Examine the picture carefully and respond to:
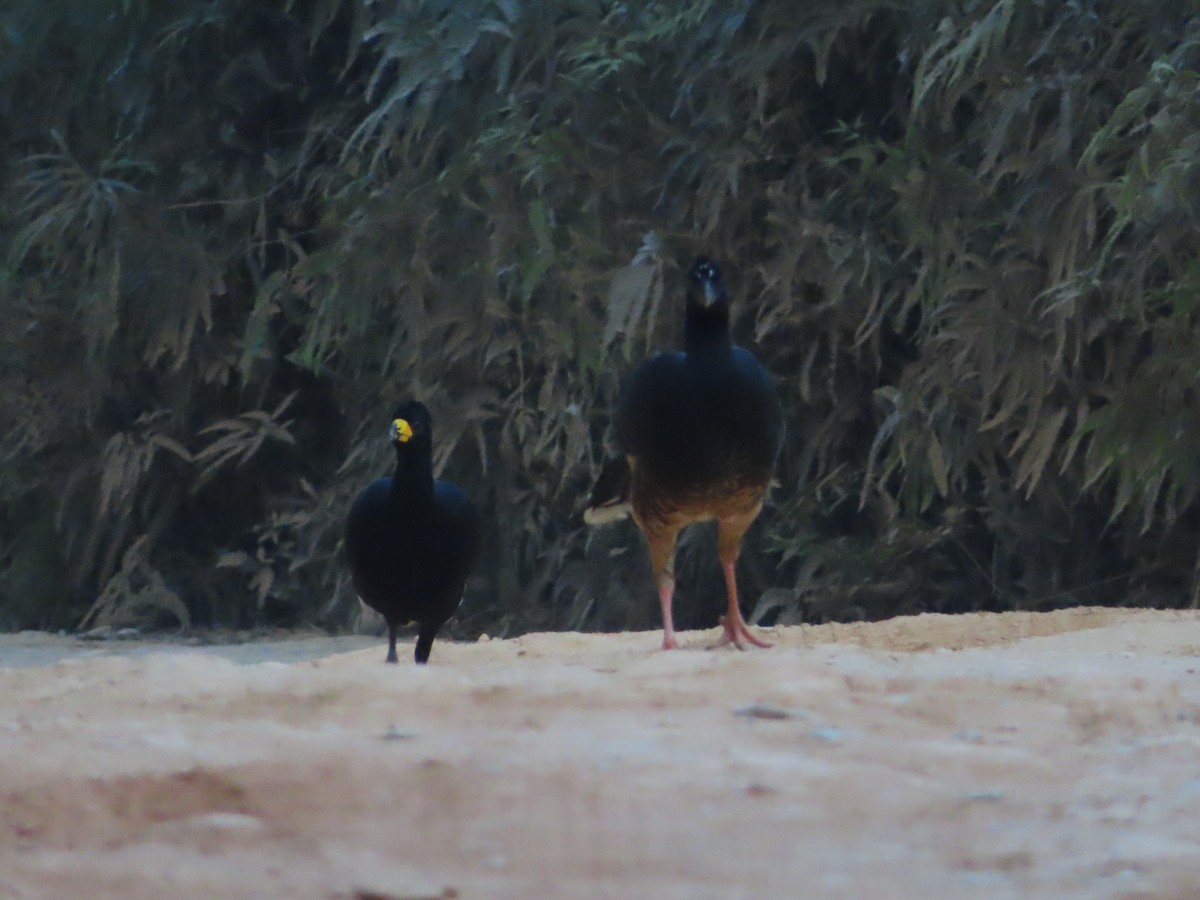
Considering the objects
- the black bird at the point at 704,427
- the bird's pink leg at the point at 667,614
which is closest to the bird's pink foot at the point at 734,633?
the black bird at the point at 704,427

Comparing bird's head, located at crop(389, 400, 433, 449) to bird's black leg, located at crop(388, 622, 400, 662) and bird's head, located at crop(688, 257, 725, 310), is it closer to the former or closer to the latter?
bird's black leg, located at crop(388, 622, 400, 662)

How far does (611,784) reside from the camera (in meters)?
2.40

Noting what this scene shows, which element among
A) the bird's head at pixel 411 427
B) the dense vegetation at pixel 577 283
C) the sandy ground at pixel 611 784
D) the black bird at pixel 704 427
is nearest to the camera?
the sandy ground at pixel 611 784

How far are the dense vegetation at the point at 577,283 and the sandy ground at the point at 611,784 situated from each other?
291cm

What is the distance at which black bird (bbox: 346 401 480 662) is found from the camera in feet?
18.4

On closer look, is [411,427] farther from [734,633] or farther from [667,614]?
[734,633]

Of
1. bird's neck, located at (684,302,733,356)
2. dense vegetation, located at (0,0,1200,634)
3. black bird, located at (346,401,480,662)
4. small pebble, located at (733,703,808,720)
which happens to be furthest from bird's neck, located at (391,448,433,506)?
small pebble, located at (733,703,808,720)

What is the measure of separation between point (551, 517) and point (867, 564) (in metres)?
1.61

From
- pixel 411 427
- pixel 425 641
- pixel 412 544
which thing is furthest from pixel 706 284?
pixel 425 641

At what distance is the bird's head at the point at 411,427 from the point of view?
5.50 m

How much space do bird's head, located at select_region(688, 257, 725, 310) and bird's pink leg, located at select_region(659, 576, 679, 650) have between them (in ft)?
3.21

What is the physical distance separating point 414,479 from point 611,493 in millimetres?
706

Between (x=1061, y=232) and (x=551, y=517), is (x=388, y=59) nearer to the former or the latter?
(x=551, y=517)

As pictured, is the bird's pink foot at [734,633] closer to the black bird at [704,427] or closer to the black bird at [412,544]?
the black bird at [704,427]
